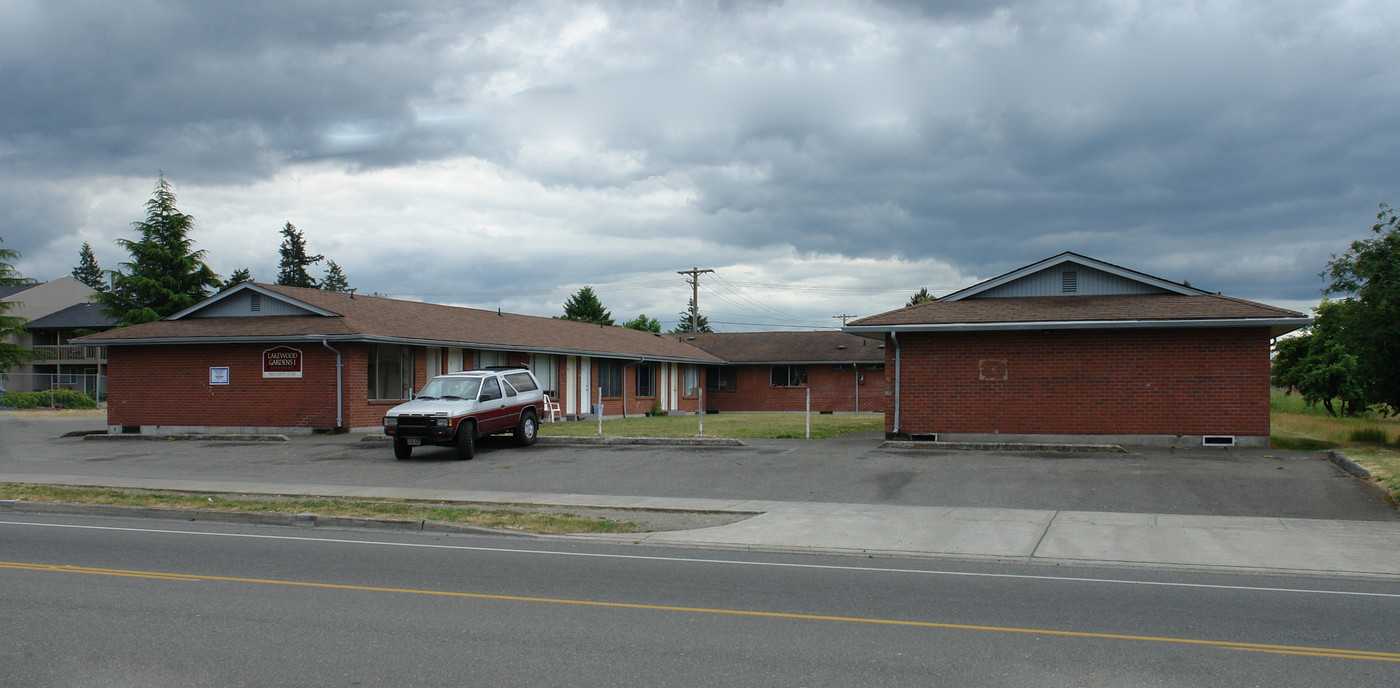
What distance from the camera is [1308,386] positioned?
39.1 m

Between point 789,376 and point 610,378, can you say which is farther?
point 789,376

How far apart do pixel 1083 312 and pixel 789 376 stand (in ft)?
79.5

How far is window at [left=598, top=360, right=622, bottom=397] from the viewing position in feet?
123

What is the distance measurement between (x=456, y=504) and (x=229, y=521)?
2996 millimetres

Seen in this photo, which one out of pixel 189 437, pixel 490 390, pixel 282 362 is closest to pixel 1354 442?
pixel 490 390

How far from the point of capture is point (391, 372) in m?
27.6

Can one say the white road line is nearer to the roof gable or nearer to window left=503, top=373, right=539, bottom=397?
window left=503, top=373, right=539, bottom=397

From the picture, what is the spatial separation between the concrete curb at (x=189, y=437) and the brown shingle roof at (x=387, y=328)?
8.73 ft

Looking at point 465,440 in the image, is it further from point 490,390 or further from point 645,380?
point 645,380

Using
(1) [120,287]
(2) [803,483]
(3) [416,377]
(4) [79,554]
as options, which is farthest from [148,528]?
(1) [120,287]

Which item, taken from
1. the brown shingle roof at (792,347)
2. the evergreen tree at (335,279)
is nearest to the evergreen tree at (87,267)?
the evergreen tree at (335,279)

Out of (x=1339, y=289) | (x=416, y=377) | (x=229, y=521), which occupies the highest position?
(x=1339, y=289)

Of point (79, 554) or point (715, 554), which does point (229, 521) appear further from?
point (715, 554)

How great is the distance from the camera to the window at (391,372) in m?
27.0
